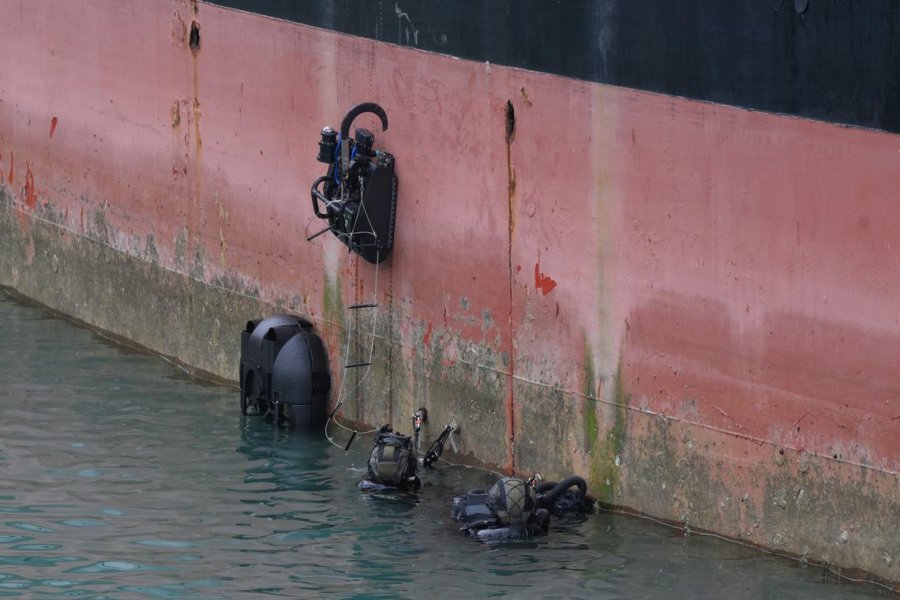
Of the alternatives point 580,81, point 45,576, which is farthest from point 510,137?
point 45,576

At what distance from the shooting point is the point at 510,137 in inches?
520

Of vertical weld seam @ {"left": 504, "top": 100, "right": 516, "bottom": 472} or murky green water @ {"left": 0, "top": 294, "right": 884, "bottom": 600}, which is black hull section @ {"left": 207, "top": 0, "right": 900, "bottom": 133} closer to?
vertical weld seam @ {"left": 504, "top": 100, "right": 516, "bottom": 472}

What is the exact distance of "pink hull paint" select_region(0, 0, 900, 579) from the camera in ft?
35.7

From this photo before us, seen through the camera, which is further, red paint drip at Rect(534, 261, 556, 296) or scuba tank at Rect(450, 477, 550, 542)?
red paint drip at Rect(534, 261, 556, 296)

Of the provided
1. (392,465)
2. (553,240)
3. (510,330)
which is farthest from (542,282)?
(392,465)

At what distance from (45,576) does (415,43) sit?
505cm

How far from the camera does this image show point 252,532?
12414 millimetres

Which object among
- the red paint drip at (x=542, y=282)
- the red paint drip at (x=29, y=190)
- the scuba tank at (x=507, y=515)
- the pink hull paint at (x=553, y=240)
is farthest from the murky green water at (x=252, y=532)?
the red paint drip at (x=29, y=190)

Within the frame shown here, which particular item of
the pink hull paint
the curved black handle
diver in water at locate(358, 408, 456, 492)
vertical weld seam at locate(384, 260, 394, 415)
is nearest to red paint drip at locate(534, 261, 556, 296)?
the pink hull paint

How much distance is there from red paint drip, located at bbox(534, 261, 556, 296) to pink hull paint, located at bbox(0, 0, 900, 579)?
27 mm

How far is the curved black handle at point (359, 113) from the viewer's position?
14234mm

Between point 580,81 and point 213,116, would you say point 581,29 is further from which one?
point 213,116

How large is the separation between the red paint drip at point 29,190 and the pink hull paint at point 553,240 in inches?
77.1

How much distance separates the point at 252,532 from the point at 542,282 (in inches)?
105
